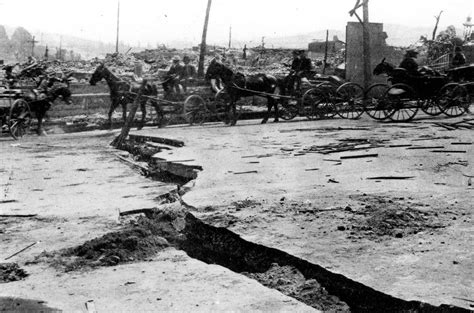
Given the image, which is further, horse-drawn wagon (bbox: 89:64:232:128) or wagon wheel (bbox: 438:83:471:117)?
horse-drawn wagon (bbox: 89:64:232:128)

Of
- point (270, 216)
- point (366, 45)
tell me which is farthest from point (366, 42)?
point (270, 216)

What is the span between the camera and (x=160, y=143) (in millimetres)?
11859

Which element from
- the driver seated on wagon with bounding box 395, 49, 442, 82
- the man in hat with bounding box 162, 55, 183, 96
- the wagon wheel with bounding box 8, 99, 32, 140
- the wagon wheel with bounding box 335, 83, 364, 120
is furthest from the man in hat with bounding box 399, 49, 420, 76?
the wagon wheel with bounding box 8, 99, 32, 140

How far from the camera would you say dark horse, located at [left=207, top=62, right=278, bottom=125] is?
50.3 ft

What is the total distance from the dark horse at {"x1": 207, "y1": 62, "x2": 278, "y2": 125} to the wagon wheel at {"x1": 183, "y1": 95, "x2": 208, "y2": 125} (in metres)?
0.81

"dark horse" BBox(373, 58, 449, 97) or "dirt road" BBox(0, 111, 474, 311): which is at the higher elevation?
"dark horse" BBox(373, 58, 449, 97)

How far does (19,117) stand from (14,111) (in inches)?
10.2

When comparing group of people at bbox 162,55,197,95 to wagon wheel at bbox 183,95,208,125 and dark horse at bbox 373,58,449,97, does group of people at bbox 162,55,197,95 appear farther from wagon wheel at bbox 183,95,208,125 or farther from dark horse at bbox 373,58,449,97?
dark horse at bbox 373,58,449,97

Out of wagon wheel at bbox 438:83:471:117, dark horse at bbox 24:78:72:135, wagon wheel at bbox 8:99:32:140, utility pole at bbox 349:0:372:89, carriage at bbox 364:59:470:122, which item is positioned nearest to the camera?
carriage at bbox 364:59:470:122

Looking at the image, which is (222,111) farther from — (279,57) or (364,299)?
(279,57)

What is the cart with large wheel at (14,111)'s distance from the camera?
14838mm

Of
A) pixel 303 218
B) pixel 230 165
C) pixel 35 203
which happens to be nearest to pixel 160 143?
pixel 230 165

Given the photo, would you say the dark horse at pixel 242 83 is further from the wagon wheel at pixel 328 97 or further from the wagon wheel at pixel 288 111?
the wagon wheel at pixel 328 97

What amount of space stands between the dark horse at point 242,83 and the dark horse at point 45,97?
14.7ft
